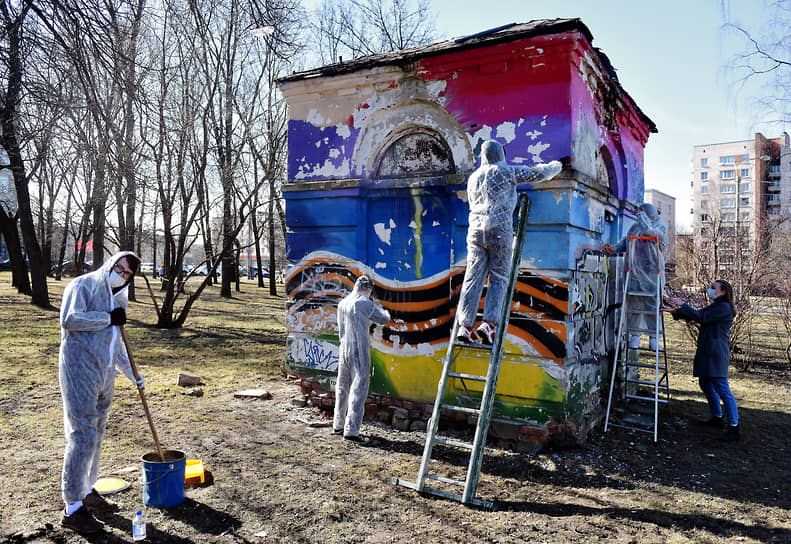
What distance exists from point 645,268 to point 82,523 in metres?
7.33

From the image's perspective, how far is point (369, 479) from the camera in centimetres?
546

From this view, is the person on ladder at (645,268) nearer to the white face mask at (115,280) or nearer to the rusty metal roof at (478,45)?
the rusty metal roof at (478,45)

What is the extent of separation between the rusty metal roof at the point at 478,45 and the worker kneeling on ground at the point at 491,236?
1785mm

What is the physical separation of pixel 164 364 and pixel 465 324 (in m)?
7.98

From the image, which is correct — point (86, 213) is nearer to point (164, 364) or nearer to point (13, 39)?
point (164, 364)

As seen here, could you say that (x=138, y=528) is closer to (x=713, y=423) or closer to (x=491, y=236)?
(x=491, y=236)

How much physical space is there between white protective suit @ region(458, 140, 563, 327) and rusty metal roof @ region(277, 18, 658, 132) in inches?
70.6

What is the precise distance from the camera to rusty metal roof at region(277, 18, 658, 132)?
613 cm

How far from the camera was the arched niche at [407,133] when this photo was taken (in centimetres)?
693

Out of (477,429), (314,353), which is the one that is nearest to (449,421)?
(477,429)

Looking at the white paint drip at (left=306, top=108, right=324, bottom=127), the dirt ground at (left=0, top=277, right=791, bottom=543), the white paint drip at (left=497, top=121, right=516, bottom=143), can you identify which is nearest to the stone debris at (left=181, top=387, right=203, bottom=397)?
the dirt ground at (left=0, top=277, right=791, bottom=543)

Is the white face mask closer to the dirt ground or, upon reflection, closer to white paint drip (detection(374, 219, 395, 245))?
the dirt ground

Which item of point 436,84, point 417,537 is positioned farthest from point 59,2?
point 417,537

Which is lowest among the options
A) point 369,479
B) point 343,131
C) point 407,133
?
point 369,479
